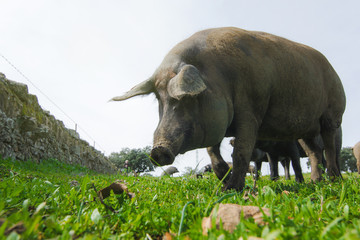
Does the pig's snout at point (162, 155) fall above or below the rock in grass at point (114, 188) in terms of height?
below

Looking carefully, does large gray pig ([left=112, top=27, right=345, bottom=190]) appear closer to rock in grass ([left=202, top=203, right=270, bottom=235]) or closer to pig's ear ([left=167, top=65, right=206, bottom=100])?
pig's ear ([left=167, top=65, right=206, bottom=100])

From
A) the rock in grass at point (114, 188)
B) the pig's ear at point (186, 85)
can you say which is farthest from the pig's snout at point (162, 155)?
the rock in grass at point (114, 188)

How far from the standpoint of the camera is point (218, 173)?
4445mm

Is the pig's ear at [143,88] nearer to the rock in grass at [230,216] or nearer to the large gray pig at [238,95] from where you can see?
the large gray pig at [238,95]

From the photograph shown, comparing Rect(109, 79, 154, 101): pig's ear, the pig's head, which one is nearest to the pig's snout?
the pig's head

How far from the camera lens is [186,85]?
336cm

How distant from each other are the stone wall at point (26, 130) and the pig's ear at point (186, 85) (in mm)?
6130

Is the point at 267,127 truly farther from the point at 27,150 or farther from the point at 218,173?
the point at 27,150

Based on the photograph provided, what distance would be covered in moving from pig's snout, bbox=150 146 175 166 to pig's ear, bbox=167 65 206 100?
64 cm

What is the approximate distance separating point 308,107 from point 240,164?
6.48 feet

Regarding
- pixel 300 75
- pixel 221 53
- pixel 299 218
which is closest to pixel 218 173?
pixel 221 53

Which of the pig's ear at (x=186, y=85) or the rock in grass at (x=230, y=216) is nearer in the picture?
the rock in grass at (x=230, y=216)

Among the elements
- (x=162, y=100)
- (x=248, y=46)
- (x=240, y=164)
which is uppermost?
(x=248, y=46)

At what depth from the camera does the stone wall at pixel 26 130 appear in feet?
26.0
